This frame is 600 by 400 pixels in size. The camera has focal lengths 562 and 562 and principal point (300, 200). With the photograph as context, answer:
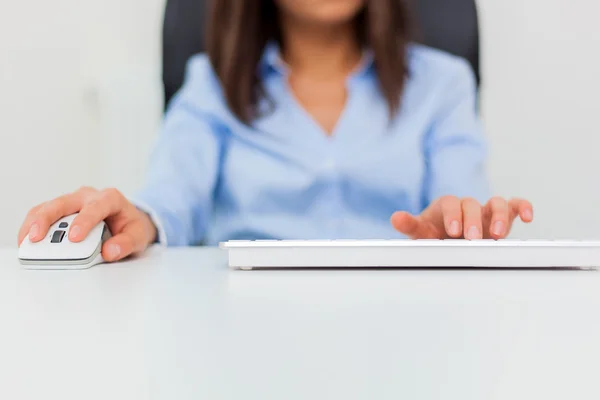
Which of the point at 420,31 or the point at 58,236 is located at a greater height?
the point at 420,31

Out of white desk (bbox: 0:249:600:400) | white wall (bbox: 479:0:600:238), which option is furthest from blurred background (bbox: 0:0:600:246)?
white desk (bbox: 0:249:600:400)

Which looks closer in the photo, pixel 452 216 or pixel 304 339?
pixel 304 339

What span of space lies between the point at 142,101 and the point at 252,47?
1.16ft

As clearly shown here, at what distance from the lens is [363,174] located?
110 centimetres

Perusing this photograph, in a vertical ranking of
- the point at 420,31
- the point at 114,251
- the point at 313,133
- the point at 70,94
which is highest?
the point at 420,31

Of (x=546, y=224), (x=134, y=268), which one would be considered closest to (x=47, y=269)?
(x=134, y=268)

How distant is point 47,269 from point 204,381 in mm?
346

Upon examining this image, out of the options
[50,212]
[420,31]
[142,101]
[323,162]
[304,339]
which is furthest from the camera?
[142,101]

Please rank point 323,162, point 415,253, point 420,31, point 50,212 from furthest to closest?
point 420,31, point 323,162, point 50,212, point 415,253

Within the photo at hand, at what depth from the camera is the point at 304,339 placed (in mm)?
240

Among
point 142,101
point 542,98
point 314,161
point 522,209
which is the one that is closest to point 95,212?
point 522,209

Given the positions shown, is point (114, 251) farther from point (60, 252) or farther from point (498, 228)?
point (498, 228)

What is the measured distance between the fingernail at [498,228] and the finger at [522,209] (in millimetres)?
41

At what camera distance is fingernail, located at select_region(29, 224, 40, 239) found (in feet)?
1.70
